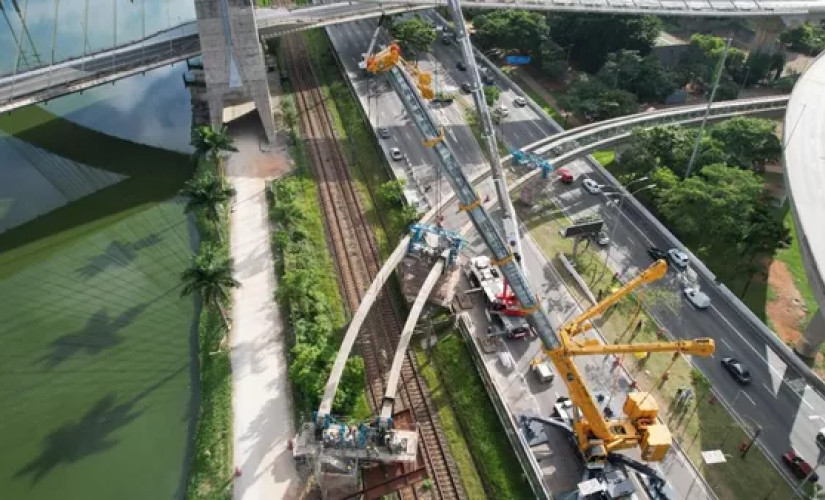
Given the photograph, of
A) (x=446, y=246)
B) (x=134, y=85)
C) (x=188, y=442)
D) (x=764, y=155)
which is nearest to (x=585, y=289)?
(x=446, y=246)

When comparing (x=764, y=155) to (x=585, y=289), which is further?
(x=764, y=155)

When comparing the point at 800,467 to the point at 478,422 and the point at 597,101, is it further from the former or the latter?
the point at 597,101

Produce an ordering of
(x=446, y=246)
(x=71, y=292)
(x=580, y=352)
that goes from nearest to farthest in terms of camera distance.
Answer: (x=580, y=352), (x=446, y=246), (x=71, y=292)

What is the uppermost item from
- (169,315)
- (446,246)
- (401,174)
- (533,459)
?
(401,174)

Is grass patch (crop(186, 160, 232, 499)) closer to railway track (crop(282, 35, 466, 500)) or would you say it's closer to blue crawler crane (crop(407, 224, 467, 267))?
railway track (crop(282, 35, 466, 500))

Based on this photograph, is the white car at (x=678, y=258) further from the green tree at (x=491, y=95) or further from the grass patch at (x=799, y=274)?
the green tree at (x=491, y=95)

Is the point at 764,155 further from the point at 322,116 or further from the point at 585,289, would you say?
the point at 322,116

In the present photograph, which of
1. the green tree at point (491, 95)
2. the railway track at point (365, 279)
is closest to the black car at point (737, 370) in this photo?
the railway track at point (365, 279)
